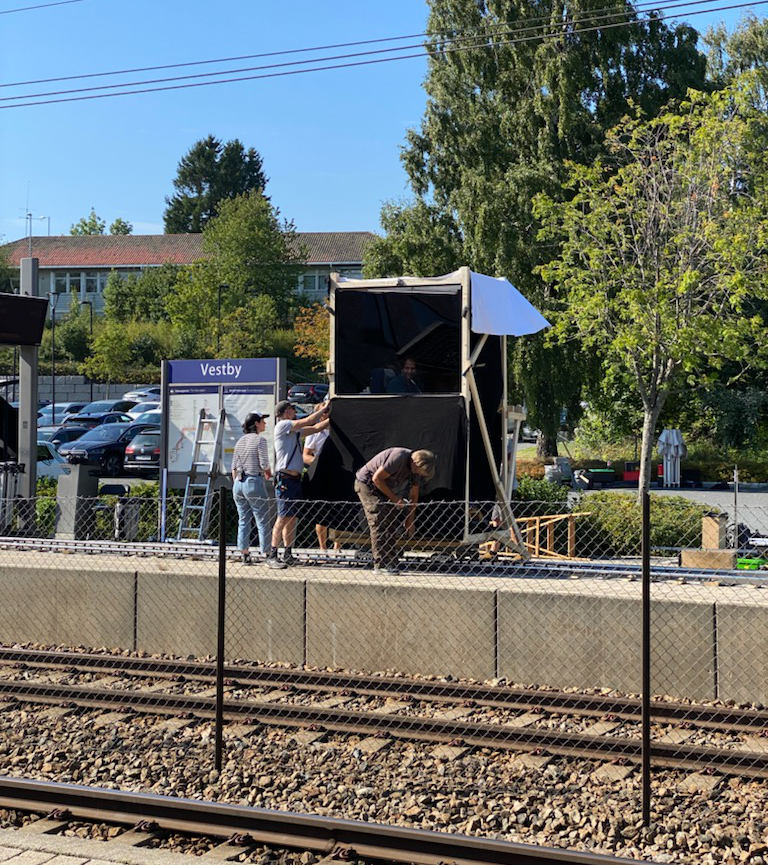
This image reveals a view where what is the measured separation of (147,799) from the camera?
6422 mm

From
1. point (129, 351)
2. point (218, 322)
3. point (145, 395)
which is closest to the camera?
point (145, 395)

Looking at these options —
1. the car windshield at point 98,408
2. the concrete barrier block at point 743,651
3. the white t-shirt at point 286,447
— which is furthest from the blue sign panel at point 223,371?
the car windshield at point 98,408

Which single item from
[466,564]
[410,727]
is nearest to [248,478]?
[466,564]

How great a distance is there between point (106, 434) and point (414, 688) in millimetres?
27693

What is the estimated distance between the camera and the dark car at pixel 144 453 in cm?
3241

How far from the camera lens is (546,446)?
37.4m

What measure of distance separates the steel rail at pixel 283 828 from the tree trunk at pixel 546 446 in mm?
30856

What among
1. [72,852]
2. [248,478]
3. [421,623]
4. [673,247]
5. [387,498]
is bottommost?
[72,852]

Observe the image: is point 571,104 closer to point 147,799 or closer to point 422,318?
point 422,318

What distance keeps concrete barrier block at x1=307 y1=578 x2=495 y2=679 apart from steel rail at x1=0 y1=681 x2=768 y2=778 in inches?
50.6

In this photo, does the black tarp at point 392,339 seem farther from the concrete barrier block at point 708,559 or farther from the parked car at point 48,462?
the parked car at point 48,462

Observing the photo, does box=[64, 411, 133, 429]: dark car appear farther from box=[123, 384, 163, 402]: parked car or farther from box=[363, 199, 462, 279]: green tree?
box=[363, 199, 462, 279]: green tree

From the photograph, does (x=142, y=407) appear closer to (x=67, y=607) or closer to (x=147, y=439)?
(x=147, y=439)

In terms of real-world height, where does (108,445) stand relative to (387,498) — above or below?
above
